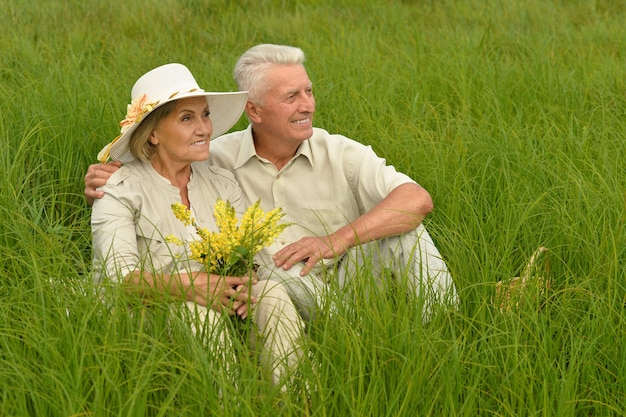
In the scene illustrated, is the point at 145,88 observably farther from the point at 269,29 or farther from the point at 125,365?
the point at 269,29

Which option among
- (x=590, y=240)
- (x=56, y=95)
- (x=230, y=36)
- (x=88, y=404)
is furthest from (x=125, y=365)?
(x=230, y=36)

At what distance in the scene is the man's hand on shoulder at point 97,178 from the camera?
3.43 metres

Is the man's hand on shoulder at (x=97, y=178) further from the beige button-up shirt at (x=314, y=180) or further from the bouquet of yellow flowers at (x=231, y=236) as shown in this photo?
the beige button-up shirt at (x=314, y=180)

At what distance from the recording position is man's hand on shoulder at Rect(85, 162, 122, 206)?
11.3 feet

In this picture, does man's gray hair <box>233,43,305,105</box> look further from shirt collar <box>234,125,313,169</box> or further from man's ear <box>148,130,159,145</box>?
man's ear <box>148,130,159,145</box>

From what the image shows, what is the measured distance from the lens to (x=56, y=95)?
4.74 meters

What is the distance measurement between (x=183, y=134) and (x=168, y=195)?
0.24m

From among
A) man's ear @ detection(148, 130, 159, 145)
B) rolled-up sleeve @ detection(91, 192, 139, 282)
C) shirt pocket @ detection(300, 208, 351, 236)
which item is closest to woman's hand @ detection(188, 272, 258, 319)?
rolled-up sleeve @ detection(91, 192, 139, 282)

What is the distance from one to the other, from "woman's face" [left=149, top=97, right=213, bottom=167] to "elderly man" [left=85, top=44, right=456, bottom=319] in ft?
1.24

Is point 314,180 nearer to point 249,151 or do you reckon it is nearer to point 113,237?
point 249,151

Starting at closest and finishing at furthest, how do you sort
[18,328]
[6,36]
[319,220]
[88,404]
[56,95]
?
1. [88,404]
2. [18,328]
3. [319,220]
4. [56,95]
5. [6,36]

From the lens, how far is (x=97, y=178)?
3451 mm

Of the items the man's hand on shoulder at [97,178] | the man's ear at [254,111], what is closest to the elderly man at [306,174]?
the man's ear at [254,111]

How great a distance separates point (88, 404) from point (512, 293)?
144 cm
